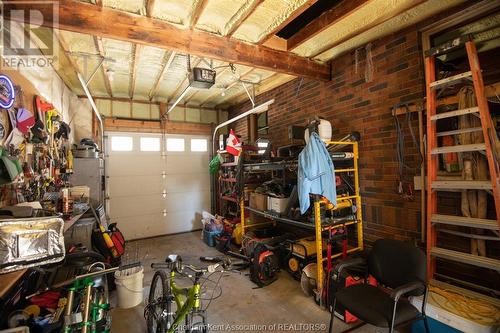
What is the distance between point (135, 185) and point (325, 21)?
16.0 feet

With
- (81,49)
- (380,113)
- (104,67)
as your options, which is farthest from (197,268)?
(104,67)

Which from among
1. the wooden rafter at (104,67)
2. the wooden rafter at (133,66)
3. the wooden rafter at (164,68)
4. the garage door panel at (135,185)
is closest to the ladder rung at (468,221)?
the wooden rafter at (164,68)

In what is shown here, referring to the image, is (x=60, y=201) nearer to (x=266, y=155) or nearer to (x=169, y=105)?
(x=266, y=155)

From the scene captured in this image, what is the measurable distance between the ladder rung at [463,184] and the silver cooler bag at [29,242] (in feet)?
9.96

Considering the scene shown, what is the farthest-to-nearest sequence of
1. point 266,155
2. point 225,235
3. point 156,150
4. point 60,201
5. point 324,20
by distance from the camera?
point 156,150 → point 225,235 → point 266,155 → point 60,201 → point 324,20

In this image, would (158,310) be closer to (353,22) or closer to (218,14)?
(218,14)

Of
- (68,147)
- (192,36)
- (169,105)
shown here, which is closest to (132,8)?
(192,36)

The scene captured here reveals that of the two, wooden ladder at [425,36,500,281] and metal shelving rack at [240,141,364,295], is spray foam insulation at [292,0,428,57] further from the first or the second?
metal shelving rack at [240,141,364,295]

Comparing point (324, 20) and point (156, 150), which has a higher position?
point (324, 20)

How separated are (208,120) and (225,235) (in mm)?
3089

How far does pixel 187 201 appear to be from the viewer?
6016 mm

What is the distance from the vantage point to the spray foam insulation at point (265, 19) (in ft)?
7.45

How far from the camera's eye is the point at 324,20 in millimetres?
2525

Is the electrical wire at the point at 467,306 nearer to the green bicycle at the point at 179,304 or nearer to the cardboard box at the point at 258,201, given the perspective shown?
the green bicycle at the point at 179,304
